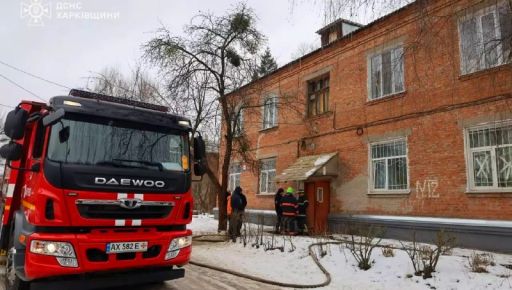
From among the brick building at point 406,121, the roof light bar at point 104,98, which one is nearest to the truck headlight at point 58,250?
the roof light bar at point 104,98

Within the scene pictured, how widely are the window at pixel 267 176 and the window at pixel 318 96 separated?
3256mm

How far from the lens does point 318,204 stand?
15.6 meters

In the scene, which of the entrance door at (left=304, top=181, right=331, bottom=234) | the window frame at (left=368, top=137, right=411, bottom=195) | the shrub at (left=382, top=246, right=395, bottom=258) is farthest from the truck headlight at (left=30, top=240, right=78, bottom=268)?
the entrance door at (left=304, top=181, right=331, bottom=234)

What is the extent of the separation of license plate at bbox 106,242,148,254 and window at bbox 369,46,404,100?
10194 mm

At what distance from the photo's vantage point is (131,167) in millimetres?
5770

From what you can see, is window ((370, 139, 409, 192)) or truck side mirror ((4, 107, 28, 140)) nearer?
truck side mirror ((4, 107, 28, 140))

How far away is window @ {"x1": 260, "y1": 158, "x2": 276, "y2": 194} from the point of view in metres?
18.8

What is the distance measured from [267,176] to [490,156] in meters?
10.4

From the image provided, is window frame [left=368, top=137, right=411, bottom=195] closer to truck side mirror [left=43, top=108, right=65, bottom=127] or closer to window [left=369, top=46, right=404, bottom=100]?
window [left=369, top=46, right=404, bottom=100]

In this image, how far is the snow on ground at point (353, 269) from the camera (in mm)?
7086

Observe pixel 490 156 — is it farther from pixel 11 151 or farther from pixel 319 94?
pixel 11 151

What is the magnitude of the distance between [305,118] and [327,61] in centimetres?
248

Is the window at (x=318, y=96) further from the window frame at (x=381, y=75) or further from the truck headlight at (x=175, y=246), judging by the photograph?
the truck headlight at (x=175, y=246)

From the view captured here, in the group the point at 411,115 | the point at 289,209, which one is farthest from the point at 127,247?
the point at 411,115
